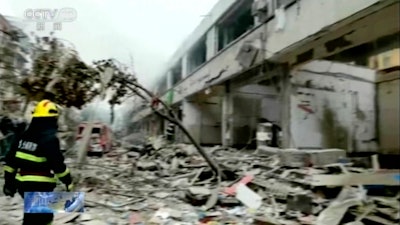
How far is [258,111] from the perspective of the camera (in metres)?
10.5

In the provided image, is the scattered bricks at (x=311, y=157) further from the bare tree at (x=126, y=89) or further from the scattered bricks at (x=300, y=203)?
the bare tree at (x=126, y=89)

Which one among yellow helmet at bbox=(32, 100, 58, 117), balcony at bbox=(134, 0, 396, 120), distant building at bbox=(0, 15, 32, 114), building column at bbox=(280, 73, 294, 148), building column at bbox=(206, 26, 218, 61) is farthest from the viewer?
building column at bbox=(206, 26, 218, 61)

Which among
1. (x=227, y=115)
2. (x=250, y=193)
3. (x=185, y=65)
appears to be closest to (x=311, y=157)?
(x=250, y=193)

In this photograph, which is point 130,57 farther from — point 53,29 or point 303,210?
point 303,210

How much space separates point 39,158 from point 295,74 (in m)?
6.19

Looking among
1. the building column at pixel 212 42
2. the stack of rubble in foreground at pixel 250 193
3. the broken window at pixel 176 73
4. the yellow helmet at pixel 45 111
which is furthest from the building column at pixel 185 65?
the yellow helmet at pixel 45 111

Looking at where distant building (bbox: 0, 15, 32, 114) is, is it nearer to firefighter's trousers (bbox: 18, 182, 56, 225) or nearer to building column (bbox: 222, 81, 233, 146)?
firefighter's trousers (bbox: 18, 182, 56, 225)

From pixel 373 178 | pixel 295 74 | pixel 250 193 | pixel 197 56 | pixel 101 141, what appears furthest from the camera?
pixel 197 56

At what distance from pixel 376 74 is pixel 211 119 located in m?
11.4

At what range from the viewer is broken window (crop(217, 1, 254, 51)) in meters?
9.39

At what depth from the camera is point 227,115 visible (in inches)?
428

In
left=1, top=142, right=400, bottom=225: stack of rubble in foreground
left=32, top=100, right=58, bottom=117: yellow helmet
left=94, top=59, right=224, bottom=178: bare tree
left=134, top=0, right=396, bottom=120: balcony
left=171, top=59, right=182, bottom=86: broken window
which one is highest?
left=171, top=59, right=182, bottom=86: broken window

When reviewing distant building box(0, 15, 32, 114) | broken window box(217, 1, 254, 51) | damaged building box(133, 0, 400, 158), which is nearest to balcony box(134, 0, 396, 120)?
damaged building box(133, 0, 400, 158)

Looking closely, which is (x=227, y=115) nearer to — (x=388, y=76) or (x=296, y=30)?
(x=296, y=30)
